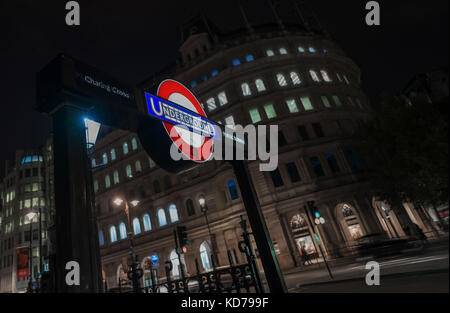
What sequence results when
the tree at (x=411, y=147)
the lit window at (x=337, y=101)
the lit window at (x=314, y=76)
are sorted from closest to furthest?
the tree at (x=411, y=147) → the lit window at (x=337, y=101) → the lit window at (x=314, y=76)

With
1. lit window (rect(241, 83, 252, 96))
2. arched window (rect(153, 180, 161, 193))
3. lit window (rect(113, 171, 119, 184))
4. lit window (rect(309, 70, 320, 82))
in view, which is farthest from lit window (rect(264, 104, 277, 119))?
lit window (rect(113, 171, 119, 184))

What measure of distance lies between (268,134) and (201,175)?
868 centimetres

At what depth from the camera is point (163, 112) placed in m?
4.64

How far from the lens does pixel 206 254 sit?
28.0m

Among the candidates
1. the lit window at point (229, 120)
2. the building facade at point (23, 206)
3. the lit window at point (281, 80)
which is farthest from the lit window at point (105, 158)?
the lit window at point (281, 80)

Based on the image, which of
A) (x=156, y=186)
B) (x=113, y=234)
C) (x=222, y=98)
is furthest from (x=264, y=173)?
(x=113, y=234)

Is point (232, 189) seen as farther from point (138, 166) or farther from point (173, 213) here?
point (138, 166)

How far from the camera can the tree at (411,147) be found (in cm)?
1606

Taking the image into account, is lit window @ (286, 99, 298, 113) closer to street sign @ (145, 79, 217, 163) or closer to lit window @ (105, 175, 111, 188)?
street sign @ (145, 79, 217, 163)

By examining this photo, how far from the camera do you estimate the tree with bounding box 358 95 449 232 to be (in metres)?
16.1

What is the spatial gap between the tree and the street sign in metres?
15.1

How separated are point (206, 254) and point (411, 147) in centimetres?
2107

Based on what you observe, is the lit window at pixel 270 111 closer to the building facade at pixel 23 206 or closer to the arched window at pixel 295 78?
the arched window at pixel 295 78

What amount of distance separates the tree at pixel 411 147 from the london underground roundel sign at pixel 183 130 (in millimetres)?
15163
